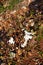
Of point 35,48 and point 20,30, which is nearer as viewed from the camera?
point 35,48

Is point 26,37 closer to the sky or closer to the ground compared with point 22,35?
closer to the ground

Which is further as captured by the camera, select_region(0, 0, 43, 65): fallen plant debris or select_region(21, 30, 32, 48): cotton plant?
select_region(21, 30, 32, 48): cotton plant

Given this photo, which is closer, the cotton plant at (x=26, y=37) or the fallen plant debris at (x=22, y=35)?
the fallen plant debris at (x=22, y=35)

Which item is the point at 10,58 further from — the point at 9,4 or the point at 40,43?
the point at 9,4

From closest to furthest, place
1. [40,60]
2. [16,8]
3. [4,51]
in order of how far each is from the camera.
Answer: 1. [40,60]
2. [4,51]
3. [16,8]

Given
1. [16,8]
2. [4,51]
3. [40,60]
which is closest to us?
[40,60]

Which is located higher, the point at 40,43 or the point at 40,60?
the point at 40,43

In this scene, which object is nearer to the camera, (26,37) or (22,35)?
(26,37)

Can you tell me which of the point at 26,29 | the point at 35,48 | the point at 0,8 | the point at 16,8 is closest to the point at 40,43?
the point at 35,48
